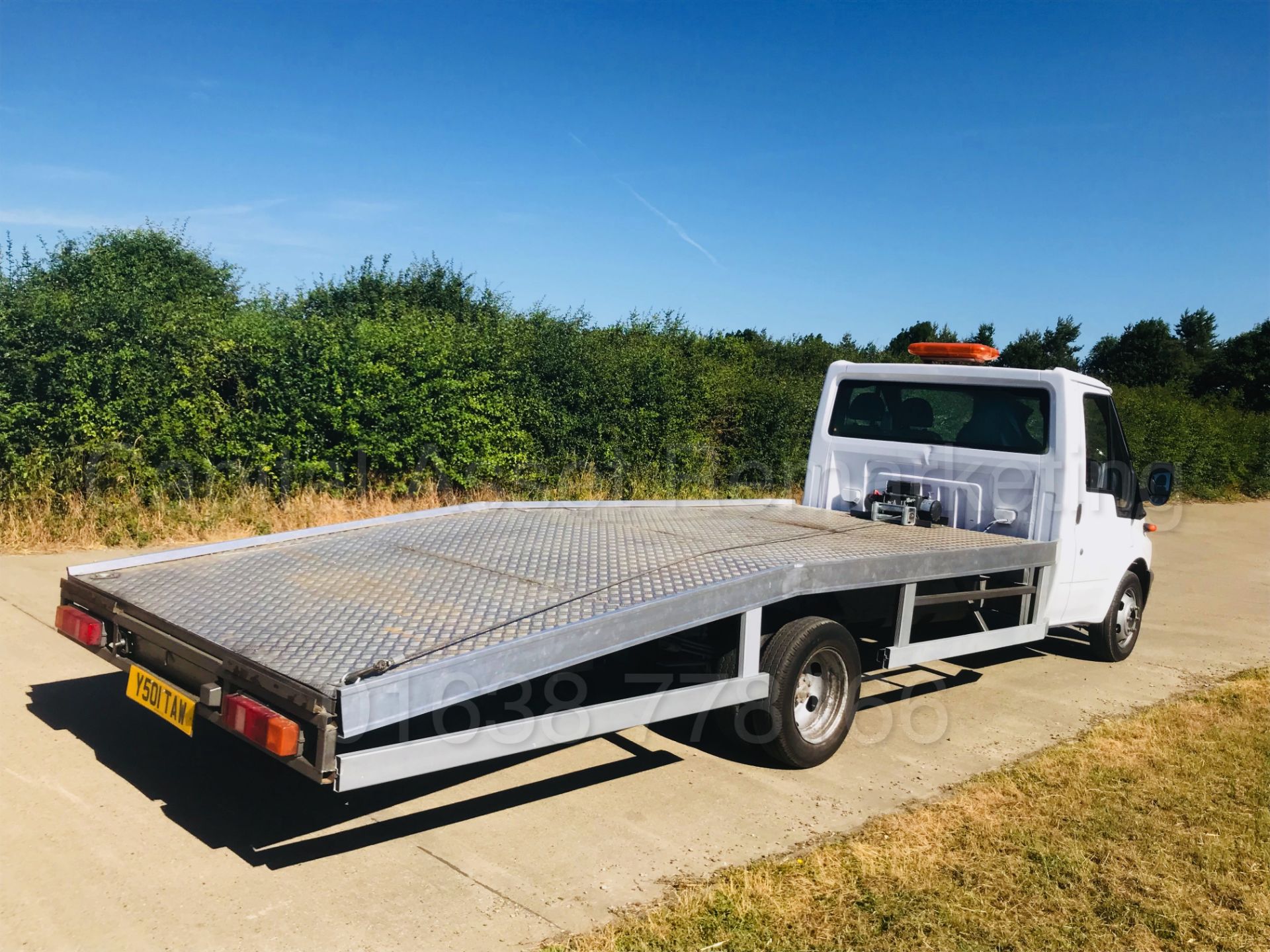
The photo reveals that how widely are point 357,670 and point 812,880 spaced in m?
2.01

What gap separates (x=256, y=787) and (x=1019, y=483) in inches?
199

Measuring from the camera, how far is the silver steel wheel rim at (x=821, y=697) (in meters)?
5.03

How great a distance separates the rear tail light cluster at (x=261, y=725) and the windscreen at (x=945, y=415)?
5237 millimetres

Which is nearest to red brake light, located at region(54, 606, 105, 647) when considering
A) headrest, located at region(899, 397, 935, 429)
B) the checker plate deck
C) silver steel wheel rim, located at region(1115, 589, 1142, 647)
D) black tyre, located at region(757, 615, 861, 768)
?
the checker plate deck

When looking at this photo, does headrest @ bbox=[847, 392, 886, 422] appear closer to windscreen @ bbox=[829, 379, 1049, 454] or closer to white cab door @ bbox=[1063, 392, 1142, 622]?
windscreen @ bbox=[829, 379, 1049, 454]

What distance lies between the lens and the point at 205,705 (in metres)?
3.58

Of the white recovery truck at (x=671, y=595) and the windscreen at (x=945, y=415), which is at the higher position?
the windscreen at (x=945, y=415)

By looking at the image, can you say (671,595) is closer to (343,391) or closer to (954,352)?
(954,352)

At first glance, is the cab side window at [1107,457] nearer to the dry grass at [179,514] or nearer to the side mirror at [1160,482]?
the side mirror at [1160,482]

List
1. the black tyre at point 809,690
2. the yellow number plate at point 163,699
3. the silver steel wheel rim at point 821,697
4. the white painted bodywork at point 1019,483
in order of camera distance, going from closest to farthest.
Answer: the yellow number plate at point 163,699 < the black tyre at point 809,690 < the silver steel wheel rim at point 821,697 < the white painted bodywork at point 1019,483

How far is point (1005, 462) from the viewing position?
22.0 feet

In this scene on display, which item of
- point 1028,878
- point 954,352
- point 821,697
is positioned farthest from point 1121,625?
point 1028,878

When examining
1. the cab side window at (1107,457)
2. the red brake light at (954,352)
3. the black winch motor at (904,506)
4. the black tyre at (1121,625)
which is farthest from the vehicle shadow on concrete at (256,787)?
the black tyre at (1121,625)

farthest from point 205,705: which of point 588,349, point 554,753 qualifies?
point 588,349
